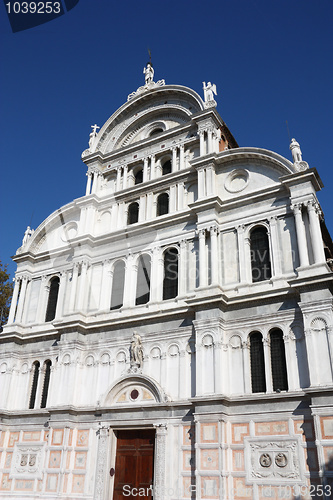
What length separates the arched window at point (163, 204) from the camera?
22625mm

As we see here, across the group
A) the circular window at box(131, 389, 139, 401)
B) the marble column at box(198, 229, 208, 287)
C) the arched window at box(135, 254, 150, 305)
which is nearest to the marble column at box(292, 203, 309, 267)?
the marble column at box(198, 229, 208, 287)

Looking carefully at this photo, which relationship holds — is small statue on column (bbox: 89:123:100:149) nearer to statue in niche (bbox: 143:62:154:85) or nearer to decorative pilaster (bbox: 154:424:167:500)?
statue in niche (bbox: 143:62:154:85)

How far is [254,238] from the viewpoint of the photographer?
19.2m

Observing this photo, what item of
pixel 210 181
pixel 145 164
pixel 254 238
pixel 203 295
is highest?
pixel 145 164

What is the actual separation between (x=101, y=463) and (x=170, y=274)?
27.3ft

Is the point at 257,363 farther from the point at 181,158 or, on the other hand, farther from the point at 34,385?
the point at 34,385

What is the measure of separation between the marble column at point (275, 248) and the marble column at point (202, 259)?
2810 millimetres

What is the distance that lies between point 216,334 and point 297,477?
5.43 meters

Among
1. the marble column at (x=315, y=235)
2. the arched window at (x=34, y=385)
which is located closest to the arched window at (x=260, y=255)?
the marble column at (x=315, y=235)

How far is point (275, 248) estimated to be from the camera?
18109 millimetres

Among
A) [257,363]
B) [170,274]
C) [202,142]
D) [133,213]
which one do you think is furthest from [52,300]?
[257,363]

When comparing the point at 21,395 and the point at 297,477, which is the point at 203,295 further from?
the point at 21,395

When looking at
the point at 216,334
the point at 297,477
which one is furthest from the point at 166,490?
the point at 216,334

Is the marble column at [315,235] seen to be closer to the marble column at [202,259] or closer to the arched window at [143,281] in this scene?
the marble column at [202,259]
